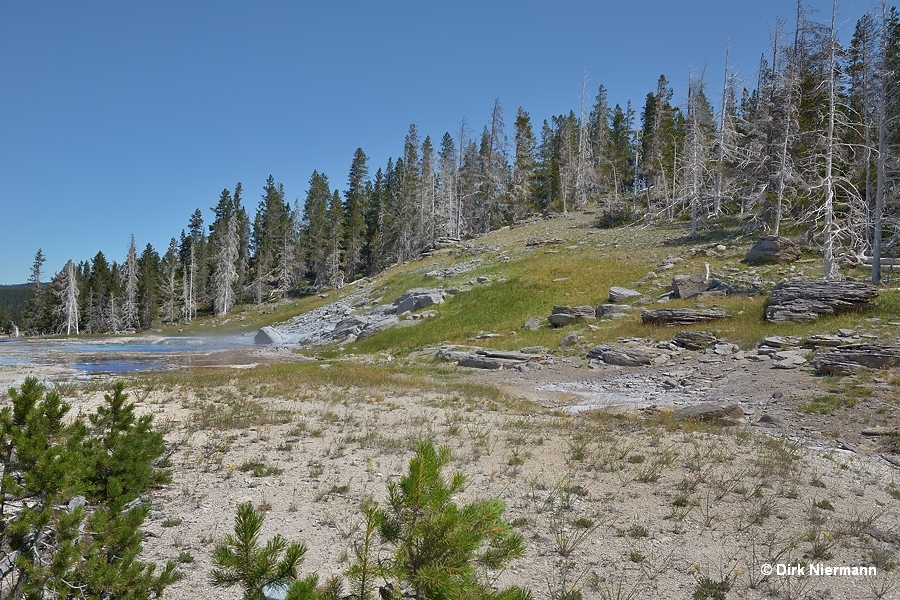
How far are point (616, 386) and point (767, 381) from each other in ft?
14.4

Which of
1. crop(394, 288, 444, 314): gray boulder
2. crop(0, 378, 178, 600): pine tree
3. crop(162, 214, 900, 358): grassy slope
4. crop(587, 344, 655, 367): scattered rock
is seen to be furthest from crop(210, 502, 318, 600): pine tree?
crop(394, 288, 444, 314): gray boulder

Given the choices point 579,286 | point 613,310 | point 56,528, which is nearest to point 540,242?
point 579,286

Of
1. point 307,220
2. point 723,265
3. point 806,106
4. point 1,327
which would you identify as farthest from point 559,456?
point 1,327

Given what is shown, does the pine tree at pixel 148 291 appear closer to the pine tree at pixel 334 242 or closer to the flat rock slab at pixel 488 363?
the pine tree at pixel 334 242

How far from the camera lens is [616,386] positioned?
16375 millimetres

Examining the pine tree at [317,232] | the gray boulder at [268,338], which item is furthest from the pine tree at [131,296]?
the gray boulder at [268,338]

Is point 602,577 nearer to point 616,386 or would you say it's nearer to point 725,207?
point 616,386

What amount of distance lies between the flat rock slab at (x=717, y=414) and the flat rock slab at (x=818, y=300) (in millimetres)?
10485

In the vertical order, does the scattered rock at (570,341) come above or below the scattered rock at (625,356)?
above

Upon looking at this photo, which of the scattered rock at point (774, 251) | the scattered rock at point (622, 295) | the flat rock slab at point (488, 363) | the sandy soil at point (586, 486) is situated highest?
the scattered rock at point (774, 251)

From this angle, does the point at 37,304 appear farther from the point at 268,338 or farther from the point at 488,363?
the point at 488,363

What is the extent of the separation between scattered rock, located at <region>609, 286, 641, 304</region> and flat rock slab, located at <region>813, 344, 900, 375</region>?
13.1 m

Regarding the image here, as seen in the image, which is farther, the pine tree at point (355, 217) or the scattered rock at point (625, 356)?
the pine tree at point (355, 217)

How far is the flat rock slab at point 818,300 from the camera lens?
755 inches
